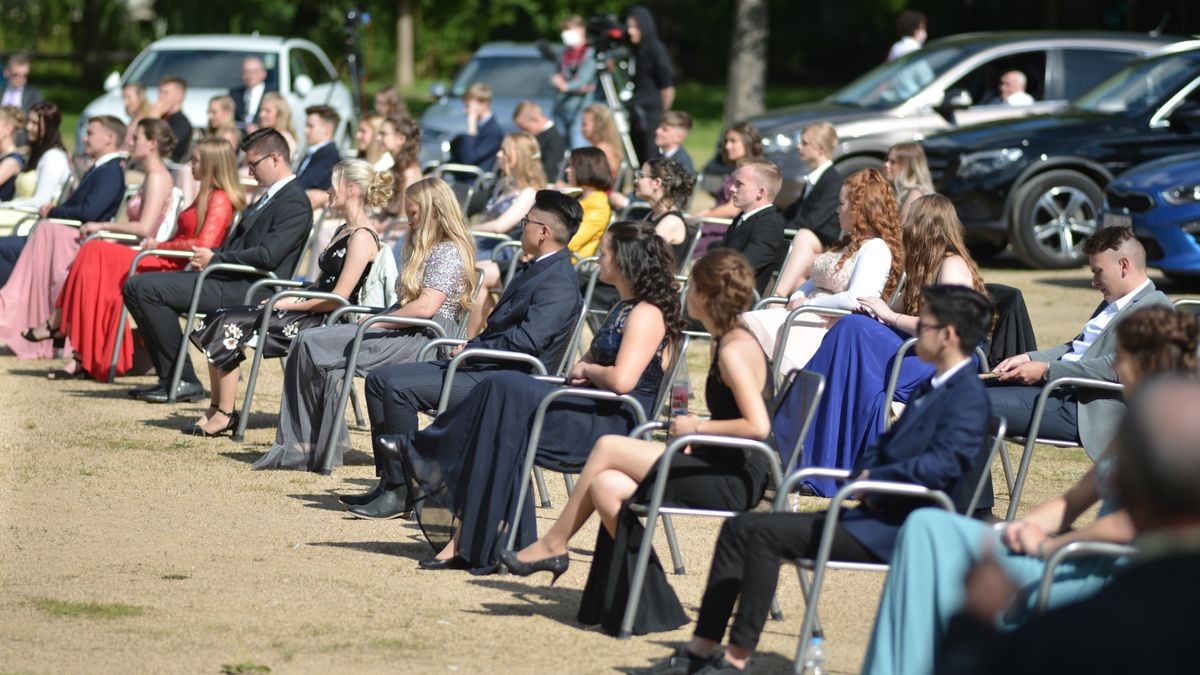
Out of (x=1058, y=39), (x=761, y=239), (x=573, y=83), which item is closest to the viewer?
(x=761, y=239)

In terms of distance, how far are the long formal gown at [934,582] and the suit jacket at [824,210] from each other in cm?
551

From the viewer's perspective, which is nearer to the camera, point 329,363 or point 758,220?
point 329,363

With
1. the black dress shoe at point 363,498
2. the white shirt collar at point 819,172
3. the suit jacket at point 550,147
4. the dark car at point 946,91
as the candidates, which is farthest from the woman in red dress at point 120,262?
the dark car at point 946,91

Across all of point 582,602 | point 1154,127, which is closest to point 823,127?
point 1154,127

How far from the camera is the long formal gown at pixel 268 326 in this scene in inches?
340

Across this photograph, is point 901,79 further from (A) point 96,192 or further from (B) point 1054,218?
(A) point 96,192

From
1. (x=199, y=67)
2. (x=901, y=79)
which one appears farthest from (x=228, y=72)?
(x=901, y=79)

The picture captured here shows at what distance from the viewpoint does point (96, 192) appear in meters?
11.4

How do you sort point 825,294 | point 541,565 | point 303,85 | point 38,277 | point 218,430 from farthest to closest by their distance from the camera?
point 303,85
point 38,277
point 218,430
point 825,294
point 541,565

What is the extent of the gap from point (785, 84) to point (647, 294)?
36361mm

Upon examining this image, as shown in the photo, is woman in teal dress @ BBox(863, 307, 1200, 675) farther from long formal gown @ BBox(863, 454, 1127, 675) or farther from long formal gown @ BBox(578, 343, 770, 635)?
long formal gown @ BBox(578, 343, 770, 635)

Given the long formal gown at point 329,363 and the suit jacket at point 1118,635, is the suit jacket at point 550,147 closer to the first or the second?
the long formal gown at point 329,363

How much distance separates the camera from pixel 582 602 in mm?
5613

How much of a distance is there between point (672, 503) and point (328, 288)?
374cm
